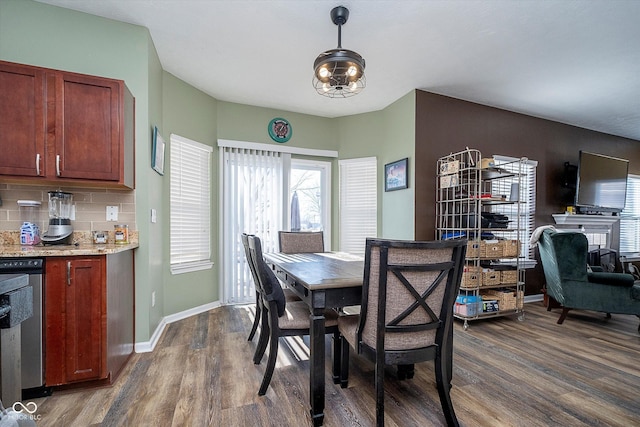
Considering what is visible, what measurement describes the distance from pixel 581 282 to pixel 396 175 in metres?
2.34

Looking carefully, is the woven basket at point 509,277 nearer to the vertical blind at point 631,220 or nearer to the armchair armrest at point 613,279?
the armchair armrest at point 613,279

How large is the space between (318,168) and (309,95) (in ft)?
3.65

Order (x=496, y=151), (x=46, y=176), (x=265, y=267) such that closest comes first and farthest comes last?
(x=265, y=267)
(x=46, y=176)
(x=496, y=151)

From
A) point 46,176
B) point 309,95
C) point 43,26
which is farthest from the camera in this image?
point 309,95

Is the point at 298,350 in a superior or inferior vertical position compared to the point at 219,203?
inferior

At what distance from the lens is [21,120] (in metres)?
1.96

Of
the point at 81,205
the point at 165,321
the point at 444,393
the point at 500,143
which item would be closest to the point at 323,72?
the point at 444,393

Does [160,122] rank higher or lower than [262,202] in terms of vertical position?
higher

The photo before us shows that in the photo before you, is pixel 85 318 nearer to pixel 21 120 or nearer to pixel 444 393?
pixel 21 120

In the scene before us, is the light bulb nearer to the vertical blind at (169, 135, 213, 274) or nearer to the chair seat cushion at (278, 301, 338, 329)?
the chair seat cushion at (278, 301, 338, 329)

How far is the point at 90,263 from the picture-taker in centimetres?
187

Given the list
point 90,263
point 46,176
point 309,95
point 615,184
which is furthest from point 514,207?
point 46,176

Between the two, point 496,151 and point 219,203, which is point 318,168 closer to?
point 219,203

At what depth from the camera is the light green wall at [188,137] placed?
314cm
